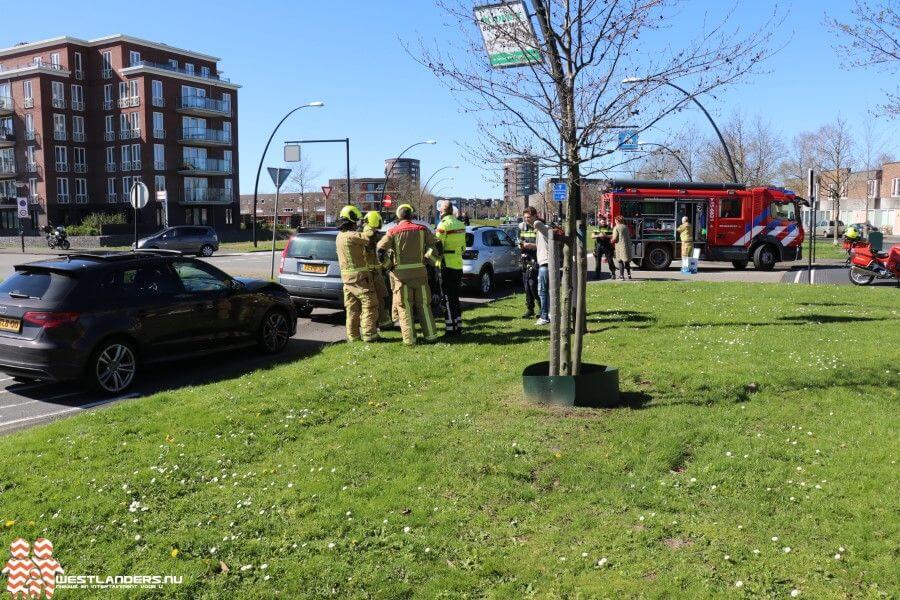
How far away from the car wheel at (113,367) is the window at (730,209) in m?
19.7

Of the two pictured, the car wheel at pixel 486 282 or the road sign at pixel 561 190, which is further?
the car wheel at pixel 486 282

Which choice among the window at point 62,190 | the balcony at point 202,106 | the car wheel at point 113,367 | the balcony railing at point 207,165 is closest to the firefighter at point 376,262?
the car wheel at point 113,367

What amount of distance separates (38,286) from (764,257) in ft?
70.5

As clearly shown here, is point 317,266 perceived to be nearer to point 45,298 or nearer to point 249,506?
point 45,298

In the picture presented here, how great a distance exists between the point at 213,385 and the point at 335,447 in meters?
2.80

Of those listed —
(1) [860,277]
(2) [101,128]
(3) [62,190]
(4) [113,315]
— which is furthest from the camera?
(2) [101,128]

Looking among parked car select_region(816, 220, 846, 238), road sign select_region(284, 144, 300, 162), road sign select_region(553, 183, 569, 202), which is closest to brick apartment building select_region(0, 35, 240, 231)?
road sign select_region(284, 144, 300, 162)

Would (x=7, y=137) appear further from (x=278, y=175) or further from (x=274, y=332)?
(x=274, y=332)

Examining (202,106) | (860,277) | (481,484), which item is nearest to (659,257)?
(860,277)

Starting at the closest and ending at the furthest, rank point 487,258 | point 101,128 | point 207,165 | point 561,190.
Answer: point 561,190, point 487,258, point 101,128, point 207,165

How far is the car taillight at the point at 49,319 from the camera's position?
721 centimetres

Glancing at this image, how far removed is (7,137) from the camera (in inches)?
2325

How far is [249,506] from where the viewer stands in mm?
4312

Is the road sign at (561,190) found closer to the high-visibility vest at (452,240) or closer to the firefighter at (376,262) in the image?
the high-visibility vest at (452,240)
